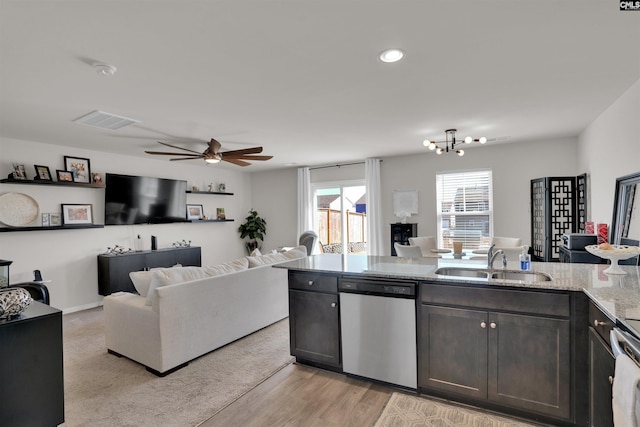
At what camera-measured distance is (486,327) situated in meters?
2.23

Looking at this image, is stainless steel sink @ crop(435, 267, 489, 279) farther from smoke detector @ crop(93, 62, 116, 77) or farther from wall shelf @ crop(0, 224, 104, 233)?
wall shelf @ crop(0, 224, 104, 233)

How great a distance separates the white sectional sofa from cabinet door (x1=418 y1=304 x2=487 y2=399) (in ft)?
6.61

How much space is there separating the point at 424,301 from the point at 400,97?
1937 millimetres

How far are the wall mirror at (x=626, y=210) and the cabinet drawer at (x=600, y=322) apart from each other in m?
1.65

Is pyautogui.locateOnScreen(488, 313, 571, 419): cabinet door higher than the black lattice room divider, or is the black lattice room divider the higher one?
the black lattice room divider

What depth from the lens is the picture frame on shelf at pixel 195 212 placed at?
6.89 m

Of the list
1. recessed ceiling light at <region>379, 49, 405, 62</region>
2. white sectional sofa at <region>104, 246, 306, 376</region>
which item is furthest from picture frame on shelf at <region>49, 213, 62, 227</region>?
recessed ceiling light at <region>379, 49, 405, 62</region>

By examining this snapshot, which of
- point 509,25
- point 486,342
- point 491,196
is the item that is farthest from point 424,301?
point 491,196

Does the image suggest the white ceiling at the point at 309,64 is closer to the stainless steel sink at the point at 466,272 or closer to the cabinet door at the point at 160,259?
the stainless steel sink at the point at 466,272

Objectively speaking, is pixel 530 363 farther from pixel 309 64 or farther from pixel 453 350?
pixel 309 64

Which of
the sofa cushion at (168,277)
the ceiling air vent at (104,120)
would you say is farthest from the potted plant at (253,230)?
the sofa cushion at (168,277)

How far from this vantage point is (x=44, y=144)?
190 inches

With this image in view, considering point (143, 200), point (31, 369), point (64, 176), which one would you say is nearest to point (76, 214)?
point (64, 176)

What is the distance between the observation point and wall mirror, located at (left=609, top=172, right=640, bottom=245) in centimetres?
296
